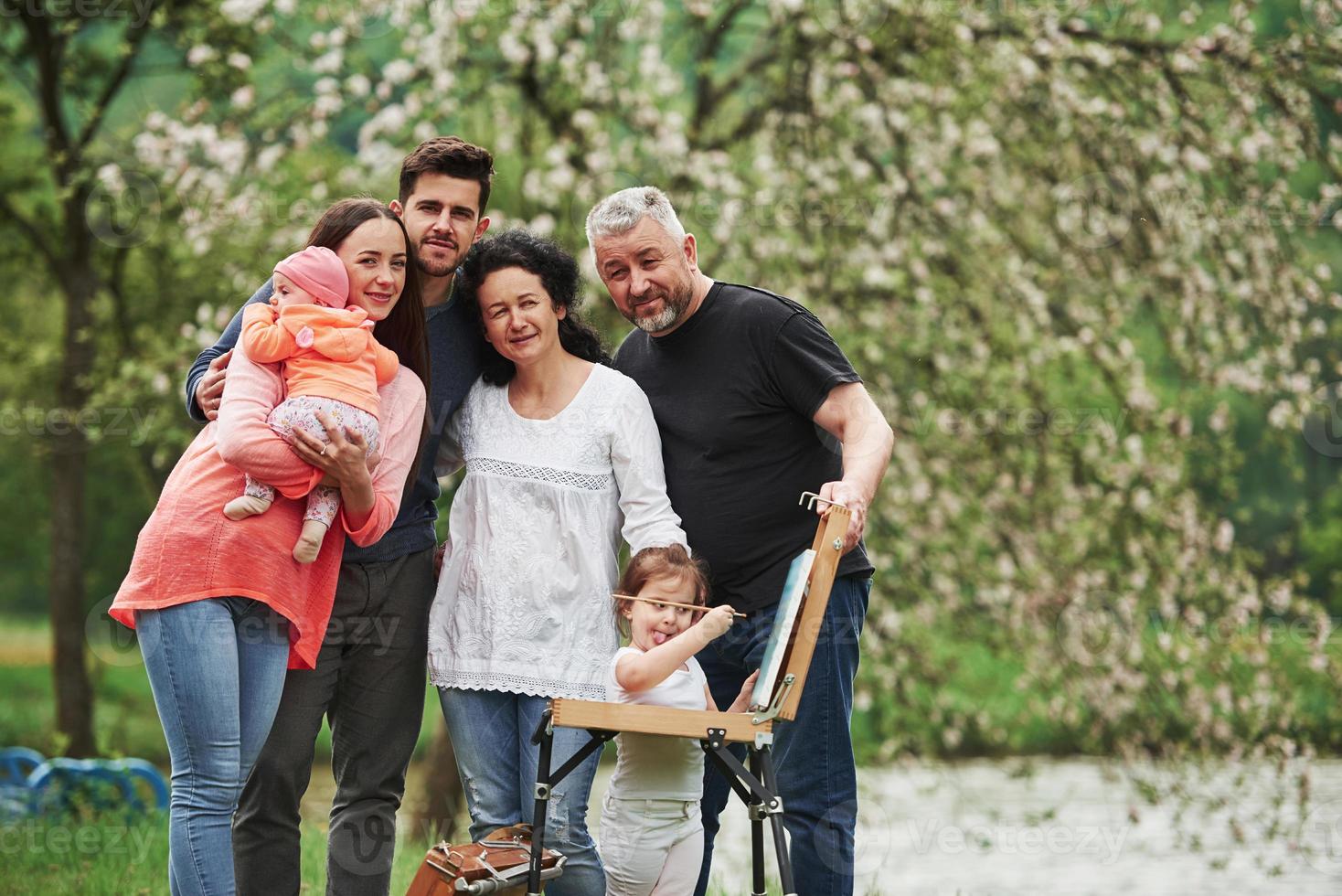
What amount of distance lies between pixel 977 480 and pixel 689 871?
4238mm

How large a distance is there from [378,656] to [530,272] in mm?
985

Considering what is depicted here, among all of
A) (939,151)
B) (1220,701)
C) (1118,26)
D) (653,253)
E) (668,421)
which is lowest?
(1220,701)

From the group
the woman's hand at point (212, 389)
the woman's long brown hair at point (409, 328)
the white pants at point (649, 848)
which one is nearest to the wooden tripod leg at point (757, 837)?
the white pants at point (649, 848)

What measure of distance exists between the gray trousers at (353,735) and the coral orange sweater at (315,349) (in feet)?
1.69

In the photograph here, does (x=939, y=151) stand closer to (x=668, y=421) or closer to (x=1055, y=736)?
(x=668, y=421)

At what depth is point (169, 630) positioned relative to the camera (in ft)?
9.30

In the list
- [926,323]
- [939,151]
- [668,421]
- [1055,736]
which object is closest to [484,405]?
[668,421]

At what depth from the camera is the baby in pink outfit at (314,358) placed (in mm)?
2858

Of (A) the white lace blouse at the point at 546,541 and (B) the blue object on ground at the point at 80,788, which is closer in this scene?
(A) the white lace blouse at the point at 546,541

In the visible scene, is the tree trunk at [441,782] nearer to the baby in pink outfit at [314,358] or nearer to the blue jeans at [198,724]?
the blue jeans at [198,724]

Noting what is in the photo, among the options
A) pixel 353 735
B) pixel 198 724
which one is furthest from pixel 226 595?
pixel 353 735

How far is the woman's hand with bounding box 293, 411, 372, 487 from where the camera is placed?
2.82 metres

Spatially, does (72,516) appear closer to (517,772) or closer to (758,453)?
(517,772)

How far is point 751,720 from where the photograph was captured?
283cm
